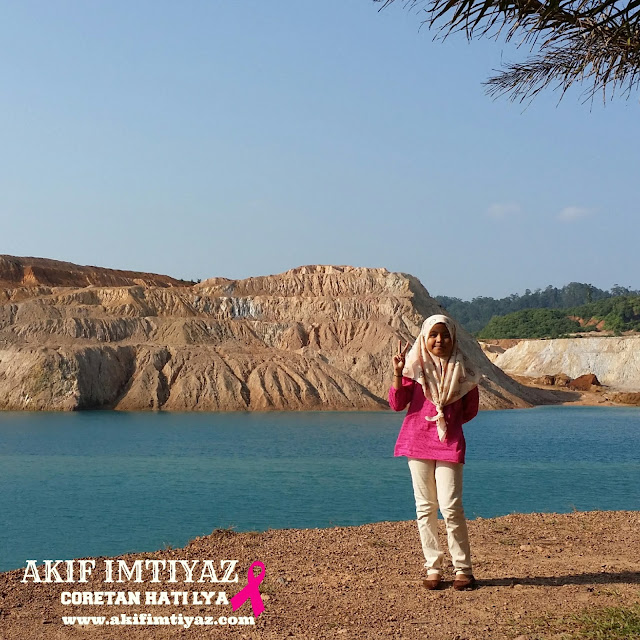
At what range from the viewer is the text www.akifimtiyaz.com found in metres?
6.55

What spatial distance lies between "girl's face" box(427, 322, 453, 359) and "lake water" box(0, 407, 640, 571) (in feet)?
18.1

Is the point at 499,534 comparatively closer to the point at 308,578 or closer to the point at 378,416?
the point at 308,578

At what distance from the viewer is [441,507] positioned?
708cm

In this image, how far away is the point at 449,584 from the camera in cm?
723

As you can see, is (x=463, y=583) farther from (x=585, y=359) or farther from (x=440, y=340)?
(x=585, y=359)

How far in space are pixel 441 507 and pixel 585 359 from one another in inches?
3515

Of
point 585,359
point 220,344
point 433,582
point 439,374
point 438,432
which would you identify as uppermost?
point 220,344

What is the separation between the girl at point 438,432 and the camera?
7031 millimetres

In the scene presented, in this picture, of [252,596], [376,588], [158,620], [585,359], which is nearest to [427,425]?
[376,588]

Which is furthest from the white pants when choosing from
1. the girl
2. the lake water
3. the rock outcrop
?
the rock outcrop

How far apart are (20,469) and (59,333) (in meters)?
37.4

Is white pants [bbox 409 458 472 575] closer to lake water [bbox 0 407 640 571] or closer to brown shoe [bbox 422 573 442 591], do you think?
brown shoe [bbox 422 573 442 591]

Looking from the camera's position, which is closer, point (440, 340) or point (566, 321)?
point (440, 340)

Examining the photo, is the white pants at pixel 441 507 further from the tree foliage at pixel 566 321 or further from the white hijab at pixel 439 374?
the tree foliage at pixel 566 321
